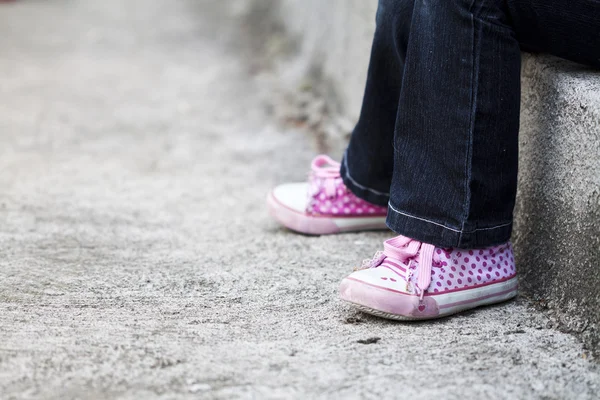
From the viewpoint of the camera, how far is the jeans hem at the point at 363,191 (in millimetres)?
1601

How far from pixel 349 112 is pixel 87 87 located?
4.21 ft

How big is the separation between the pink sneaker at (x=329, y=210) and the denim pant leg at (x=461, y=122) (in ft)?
1.46

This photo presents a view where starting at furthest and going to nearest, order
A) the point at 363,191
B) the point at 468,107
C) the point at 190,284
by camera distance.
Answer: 1. the point at 363,191
2. the point at 190,284
3. the point at 468,107

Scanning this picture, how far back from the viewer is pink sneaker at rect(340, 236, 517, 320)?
1.17 metres

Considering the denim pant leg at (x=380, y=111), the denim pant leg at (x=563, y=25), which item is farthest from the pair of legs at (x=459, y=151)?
the denim pant leg at (x=380, y=111)

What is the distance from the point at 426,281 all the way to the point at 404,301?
5cm

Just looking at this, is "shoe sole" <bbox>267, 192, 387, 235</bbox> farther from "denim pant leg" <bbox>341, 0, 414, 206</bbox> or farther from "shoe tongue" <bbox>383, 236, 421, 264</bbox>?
"shoe tongue" <bbox>383, 236, 421, 264</bbox>

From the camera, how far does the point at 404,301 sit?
1.17 meters

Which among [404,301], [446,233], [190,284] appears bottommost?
[190,284]

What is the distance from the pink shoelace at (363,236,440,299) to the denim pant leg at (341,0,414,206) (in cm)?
35

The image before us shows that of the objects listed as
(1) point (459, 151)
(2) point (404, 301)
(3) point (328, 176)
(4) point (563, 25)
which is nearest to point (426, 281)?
(2) point (404, 301)

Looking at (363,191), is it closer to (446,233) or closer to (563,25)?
(446,233)

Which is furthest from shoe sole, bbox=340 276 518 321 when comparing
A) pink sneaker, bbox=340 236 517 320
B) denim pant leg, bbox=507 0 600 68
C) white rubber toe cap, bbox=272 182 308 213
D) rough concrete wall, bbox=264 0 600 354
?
white rubber toe cap, bbox=272 182 308 213

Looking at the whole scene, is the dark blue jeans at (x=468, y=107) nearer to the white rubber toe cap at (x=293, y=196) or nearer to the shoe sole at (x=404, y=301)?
the shoe sole at (x=404, y=301)
